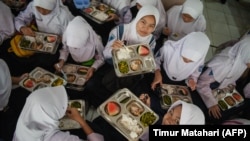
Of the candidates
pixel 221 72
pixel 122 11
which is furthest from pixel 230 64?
pixel 122 11

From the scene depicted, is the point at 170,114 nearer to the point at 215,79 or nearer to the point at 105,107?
the point at 105,107

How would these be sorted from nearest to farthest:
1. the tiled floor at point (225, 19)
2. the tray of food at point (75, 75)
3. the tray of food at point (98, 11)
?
1. the tray of food at point (75, 75)
2. the tray of food at point (98, 11)
3. the tiled floor at point (225, 19)

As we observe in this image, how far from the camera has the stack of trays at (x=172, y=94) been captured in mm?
2705

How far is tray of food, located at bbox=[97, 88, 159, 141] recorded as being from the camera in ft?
7.28

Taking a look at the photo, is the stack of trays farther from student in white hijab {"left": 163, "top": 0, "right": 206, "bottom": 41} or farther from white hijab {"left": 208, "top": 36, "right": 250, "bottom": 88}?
student in white hijab {"left": 163, "top": 0, "right": 206, "bottom": 41}

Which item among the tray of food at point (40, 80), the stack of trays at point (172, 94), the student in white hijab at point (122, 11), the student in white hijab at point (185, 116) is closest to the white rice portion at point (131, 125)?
the student in white hijab at point (185, 116)

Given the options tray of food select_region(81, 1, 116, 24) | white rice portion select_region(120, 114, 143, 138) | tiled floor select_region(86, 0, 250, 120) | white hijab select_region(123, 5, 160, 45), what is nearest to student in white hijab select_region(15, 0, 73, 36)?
tray of food select_region(81, 1, 116, 24)

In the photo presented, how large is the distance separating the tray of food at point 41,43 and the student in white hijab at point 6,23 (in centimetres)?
29

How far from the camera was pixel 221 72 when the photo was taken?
2.93 m

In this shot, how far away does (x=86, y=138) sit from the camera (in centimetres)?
236

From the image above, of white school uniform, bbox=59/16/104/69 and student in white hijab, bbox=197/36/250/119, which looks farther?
student in white hijab, bbox=197/36/250/119

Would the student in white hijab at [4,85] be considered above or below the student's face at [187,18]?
below

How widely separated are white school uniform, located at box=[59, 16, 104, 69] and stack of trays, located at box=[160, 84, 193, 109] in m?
0.81

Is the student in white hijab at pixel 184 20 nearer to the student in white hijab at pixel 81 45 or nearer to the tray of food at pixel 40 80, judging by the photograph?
the student in white hijab at pixel 81 45
